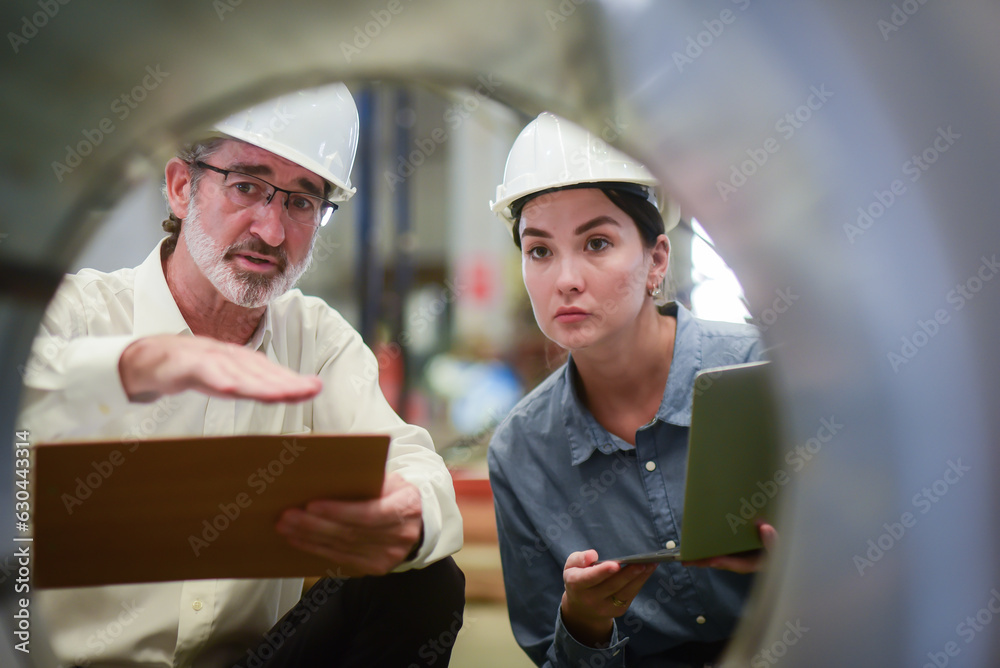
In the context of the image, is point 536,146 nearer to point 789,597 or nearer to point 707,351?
point 707,351

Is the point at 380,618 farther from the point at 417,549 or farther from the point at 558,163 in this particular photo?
the point at 558,163

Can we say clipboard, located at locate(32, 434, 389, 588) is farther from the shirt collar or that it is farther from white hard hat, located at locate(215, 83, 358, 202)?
white hard hat, located at locate(215, 83, 358, 202)

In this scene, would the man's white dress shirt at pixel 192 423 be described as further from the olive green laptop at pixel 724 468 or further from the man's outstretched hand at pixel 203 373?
the olive green laptop at pixel 724 468

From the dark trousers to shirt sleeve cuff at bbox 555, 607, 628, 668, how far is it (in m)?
0.13

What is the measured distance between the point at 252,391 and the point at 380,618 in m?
0.53

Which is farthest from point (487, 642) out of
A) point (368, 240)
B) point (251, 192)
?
point (368, 240)

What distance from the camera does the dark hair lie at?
82 centimetres

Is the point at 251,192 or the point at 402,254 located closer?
the point at 251,192

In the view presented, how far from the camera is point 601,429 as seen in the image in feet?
3.18

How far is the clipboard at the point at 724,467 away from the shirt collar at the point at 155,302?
49cm

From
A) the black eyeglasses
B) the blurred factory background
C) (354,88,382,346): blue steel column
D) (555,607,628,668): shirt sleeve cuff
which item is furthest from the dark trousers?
(354,88,382,346): blue steel column

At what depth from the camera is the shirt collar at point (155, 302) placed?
27.0 inches

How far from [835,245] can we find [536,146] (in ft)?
1.48

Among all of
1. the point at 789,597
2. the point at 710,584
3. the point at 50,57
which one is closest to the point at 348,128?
the point at 50,57
